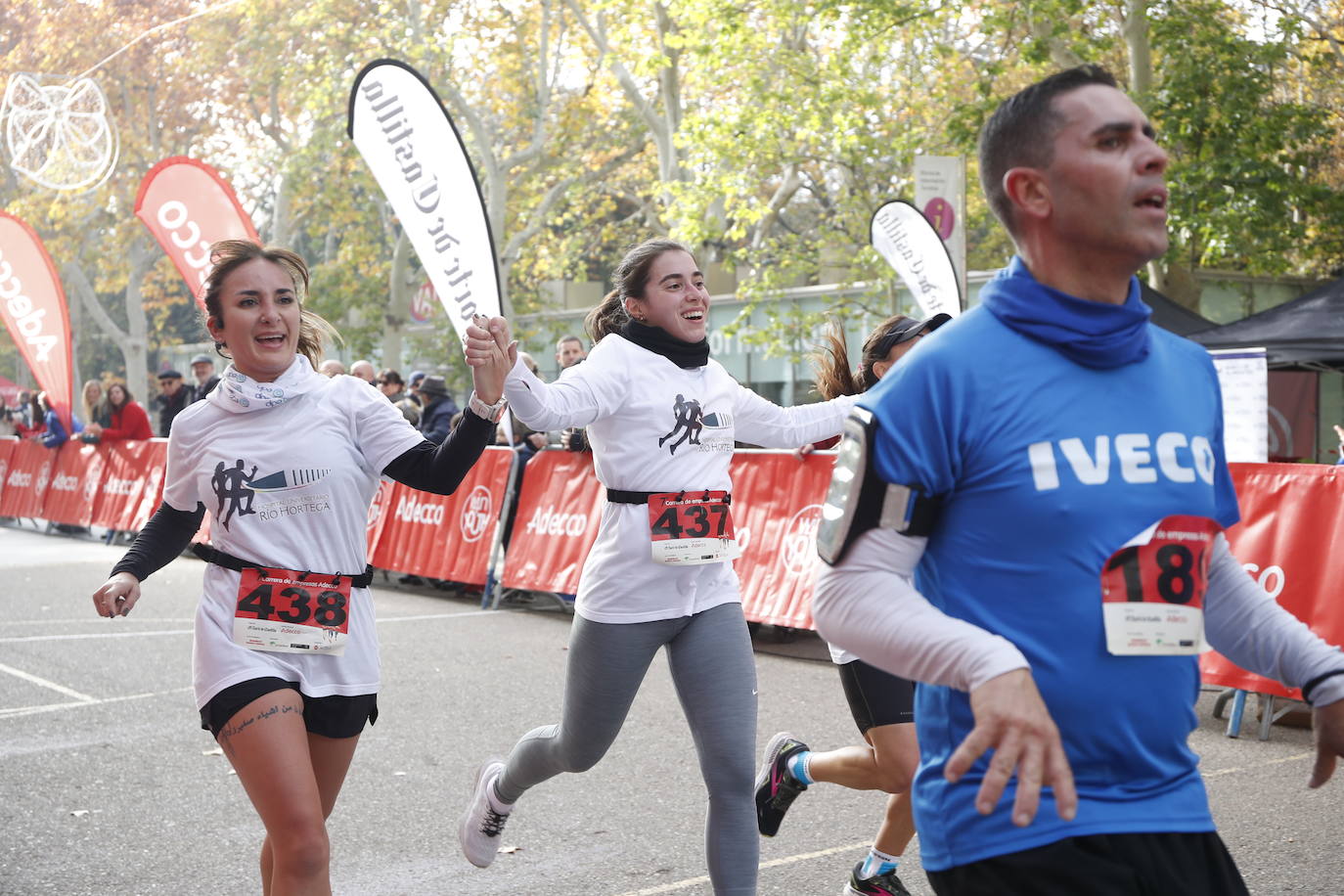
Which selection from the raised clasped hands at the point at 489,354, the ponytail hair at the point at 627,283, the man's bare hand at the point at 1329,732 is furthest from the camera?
the ponytail hair at the point at 627,283

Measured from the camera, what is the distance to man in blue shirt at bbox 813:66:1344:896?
2090 mm

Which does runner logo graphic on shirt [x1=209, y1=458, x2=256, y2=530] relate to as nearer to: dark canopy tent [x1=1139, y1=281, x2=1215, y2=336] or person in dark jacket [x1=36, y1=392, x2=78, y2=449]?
dark canopy tent [x1=1139, y1=281, x2=1215, y2=336]

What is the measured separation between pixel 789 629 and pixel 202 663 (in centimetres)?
764

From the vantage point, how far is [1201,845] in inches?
85.3

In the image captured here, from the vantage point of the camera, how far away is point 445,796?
616 centimetres

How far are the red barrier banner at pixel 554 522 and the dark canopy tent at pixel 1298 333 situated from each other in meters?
5.88

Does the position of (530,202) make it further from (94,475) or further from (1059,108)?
(1059,108)

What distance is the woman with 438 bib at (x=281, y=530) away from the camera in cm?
358

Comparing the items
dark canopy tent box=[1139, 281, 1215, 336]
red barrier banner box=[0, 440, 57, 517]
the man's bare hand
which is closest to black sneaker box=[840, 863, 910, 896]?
the man's bare hand

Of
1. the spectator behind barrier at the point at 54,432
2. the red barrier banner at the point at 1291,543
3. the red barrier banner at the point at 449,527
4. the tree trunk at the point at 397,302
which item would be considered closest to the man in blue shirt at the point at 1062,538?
the red barrier banner at the point at 1291,543

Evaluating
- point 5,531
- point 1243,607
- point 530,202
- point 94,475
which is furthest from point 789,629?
point 530,202

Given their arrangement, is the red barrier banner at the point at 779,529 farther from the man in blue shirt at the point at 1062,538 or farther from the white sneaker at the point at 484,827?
the man in blue shirt at the point at 1062,538

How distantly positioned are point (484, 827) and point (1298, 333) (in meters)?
10.5

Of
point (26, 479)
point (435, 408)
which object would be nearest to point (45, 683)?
point (435, 408)
